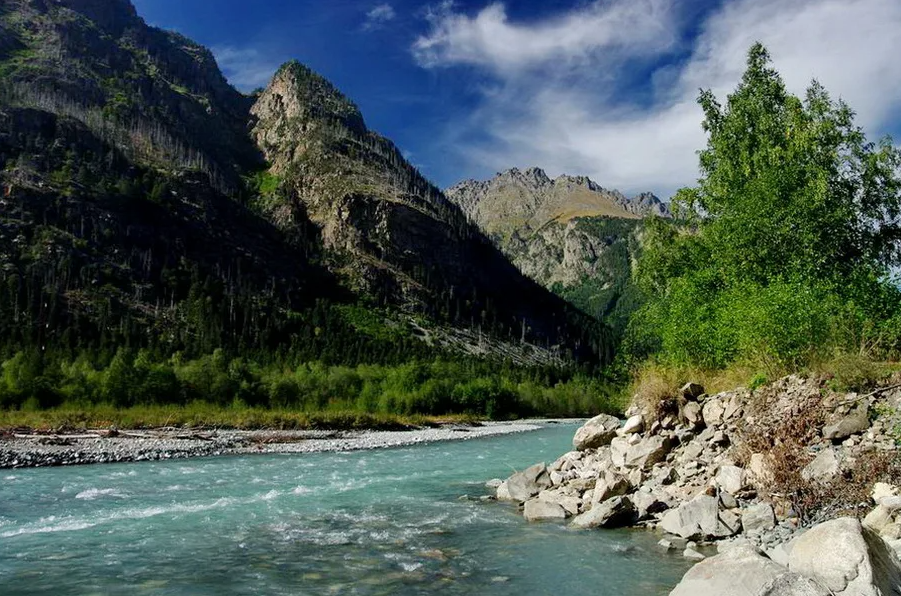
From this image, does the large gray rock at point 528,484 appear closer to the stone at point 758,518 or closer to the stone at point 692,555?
the stone at point 692,555

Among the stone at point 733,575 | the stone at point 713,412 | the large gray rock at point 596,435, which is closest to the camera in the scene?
the stone at point 733,575

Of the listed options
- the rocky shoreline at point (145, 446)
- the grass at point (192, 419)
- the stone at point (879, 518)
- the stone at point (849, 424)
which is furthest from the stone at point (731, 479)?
the grass at point (192, 419)

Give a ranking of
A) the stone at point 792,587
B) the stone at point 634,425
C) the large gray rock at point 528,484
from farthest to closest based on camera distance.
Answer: the large gray rock at point 528,484 < the stone at point 634,425 < the stone at point 792,587

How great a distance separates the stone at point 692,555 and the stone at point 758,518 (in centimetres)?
121

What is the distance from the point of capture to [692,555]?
12594 mm

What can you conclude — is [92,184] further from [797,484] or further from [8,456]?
[797,484]

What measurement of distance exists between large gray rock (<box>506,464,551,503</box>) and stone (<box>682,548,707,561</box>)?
7.72 metres

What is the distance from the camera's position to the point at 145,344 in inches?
4683

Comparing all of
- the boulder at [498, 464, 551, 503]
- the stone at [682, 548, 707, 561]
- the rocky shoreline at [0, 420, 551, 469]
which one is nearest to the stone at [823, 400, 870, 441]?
the stone at [682, 548, 707, 561]

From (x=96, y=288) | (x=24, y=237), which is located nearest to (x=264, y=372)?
(x=96, y=288)

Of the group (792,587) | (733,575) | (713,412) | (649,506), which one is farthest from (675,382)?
(792,587)

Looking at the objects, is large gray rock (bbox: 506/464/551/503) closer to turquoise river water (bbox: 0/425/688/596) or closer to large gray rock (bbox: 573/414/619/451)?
turquoise river water (bbox: 0/425/688/596)

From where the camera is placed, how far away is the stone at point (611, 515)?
1558cm

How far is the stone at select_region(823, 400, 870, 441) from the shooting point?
543 inches
